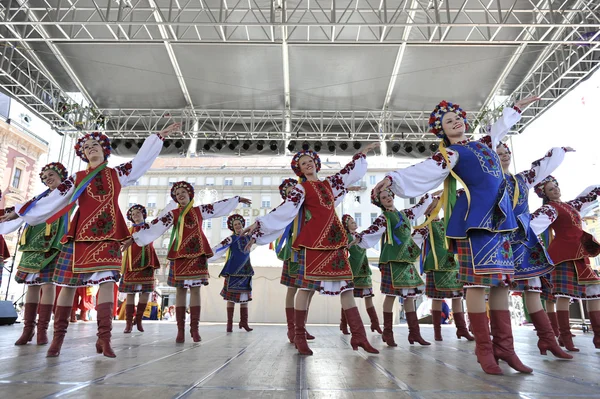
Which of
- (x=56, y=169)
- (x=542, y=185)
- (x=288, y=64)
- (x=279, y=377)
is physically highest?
(x=288, y=64)

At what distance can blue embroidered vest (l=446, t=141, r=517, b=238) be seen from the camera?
199 centimetres

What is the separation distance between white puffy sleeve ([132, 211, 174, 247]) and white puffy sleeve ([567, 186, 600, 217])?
11.2 ft

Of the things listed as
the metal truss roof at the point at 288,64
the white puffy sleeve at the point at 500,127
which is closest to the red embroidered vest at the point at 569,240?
the white puffy sleeve at the point at 500,127

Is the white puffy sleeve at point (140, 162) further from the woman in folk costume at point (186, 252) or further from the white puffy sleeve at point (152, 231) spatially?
the woman in folk costume at point (186, 252)

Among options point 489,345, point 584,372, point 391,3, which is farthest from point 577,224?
point 391,3

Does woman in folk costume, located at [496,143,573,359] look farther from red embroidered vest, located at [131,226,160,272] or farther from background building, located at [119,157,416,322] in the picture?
background building, located at [119,157,416,322]

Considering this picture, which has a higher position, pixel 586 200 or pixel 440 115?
pixel 440 115

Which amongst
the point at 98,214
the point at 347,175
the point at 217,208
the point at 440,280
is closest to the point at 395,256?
the point at 440,280

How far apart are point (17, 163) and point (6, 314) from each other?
1387 centimetres

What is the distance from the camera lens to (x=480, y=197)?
6.62 feet

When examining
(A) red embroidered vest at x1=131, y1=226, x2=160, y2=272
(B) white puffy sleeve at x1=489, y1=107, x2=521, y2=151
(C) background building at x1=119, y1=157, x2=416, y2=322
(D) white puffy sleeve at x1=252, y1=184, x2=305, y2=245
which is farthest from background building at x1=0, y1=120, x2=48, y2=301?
(B) white puffy sleeve at x1=489, y1=107, x2=521, y2=151

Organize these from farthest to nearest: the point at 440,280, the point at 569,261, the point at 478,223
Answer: the point at 440,280 < the point at 569,261 < the point at 478,223

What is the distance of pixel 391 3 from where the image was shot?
6.91 meters

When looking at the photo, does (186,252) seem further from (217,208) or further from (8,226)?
(8,226)
